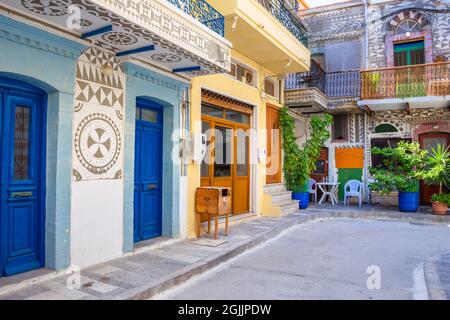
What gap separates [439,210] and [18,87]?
11825 mm

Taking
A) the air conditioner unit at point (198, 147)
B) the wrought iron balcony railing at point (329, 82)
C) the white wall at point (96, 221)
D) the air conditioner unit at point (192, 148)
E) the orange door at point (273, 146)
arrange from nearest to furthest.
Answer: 1. the white wall at point (96, 221)
2. the air conditioner unit at point (192, 148)
3. the air conditioner unit at point (198, 147)
4. the orange door at point (273, 146)
5. the wrought iron balcony railing at point (329, 82)

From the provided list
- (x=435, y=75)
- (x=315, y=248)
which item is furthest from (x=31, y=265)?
(x=435, y=75)

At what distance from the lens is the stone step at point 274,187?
35.0 feet

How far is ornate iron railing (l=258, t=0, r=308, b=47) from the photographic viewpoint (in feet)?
29.4

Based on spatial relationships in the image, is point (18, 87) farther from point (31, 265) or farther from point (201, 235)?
point (201, 235)

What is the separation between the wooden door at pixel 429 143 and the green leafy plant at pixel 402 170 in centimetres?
148

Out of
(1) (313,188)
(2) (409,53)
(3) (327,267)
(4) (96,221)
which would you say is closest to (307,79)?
(2) (409,53)

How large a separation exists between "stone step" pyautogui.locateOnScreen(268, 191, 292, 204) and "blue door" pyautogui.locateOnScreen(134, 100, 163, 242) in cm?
452

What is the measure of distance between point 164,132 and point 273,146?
17.3ft

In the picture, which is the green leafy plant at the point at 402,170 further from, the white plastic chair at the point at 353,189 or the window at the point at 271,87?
the window at the point at 271,87

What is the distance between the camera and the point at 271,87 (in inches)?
448

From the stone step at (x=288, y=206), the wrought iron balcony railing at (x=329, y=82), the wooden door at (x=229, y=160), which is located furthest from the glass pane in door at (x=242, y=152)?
the wrought iron balcony railing at (x=329, y=82)

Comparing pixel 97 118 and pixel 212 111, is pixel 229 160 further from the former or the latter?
pixel 97 118

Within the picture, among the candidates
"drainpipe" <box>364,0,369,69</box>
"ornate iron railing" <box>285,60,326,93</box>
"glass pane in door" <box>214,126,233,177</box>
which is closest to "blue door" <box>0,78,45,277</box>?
"glass pane in door" <box>214,126,233,177</box>
